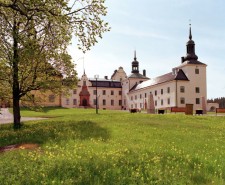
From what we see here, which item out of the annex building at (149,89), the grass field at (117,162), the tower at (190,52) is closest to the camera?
the grass field at (117,162)

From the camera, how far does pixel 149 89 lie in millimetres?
84812

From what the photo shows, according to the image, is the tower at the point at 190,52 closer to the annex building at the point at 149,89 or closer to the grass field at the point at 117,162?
the annex building at the point at 149,89

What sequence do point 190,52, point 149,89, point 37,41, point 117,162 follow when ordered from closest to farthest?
point 117,162
point 37,41
point 190,52
point 149,89

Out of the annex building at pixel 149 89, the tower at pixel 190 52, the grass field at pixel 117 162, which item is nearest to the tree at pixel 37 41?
the grass field at pixel 117 162

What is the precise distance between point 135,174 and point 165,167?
1.21 meters

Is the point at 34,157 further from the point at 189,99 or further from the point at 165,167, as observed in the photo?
the point at 189,99

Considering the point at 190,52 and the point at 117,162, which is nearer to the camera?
the point at 117,162

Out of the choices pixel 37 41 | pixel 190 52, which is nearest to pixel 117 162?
pixel 37 41

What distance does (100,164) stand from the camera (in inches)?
372

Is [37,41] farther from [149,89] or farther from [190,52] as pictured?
[149,89]

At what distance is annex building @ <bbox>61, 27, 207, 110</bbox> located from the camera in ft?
234

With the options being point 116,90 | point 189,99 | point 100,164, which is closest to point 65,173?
point 100,164

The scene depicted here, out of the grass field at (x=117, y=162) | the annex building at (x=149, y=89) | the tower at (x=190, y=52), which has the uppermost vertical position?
the tower at (x=190, y=52)

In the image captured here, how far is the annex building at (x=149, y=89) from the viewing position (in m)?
71.2
